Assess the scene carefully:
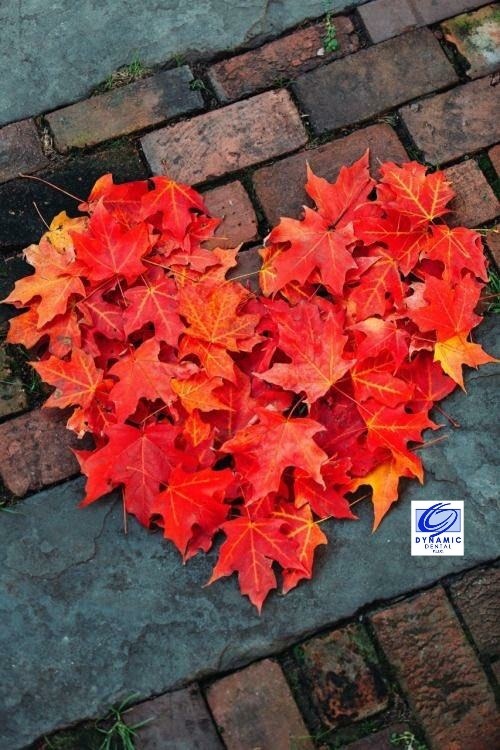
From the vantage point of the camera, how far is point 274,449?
1912mm

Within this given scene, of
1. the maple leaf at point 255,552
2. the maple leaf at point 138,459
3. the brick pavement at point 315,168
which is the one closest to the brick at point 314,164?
the brick pavement at point 315,168

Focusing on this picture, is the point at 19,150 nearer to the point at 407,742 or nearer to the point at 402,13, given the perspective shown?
the point at 402,13

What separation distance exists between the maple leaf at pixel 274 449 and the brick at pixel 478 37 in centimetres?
127

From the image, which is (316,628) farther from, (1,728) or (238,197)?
(238,197)

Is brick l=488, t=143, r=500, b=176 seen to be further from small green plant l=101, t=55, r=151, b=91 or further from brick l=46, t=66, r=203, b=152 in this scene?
small green plant l=101, t=55, r=151, b=91

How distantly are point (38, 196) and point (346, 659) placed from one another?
148 cm

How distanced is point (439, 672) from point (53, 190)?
1.62m

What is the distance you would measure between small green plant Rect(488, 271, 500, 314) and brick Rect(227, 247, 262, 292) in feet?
2.07

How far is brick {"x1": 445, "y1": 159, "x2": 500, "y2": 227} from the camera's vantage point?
2.29 m

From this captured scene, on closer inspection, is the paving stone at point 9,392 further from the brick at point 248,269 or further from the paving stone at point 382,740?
the paving stone at point 382,740

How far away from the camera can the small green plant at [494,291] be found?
2.21 meters

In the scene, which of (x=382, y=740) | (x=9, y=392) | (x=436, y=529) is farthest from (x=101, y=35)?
(x=382, y=740)

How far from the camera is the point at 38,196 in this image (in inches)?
90.3

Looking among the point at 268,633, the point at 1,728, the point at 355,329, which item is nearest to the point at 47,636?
the point at 1,728
